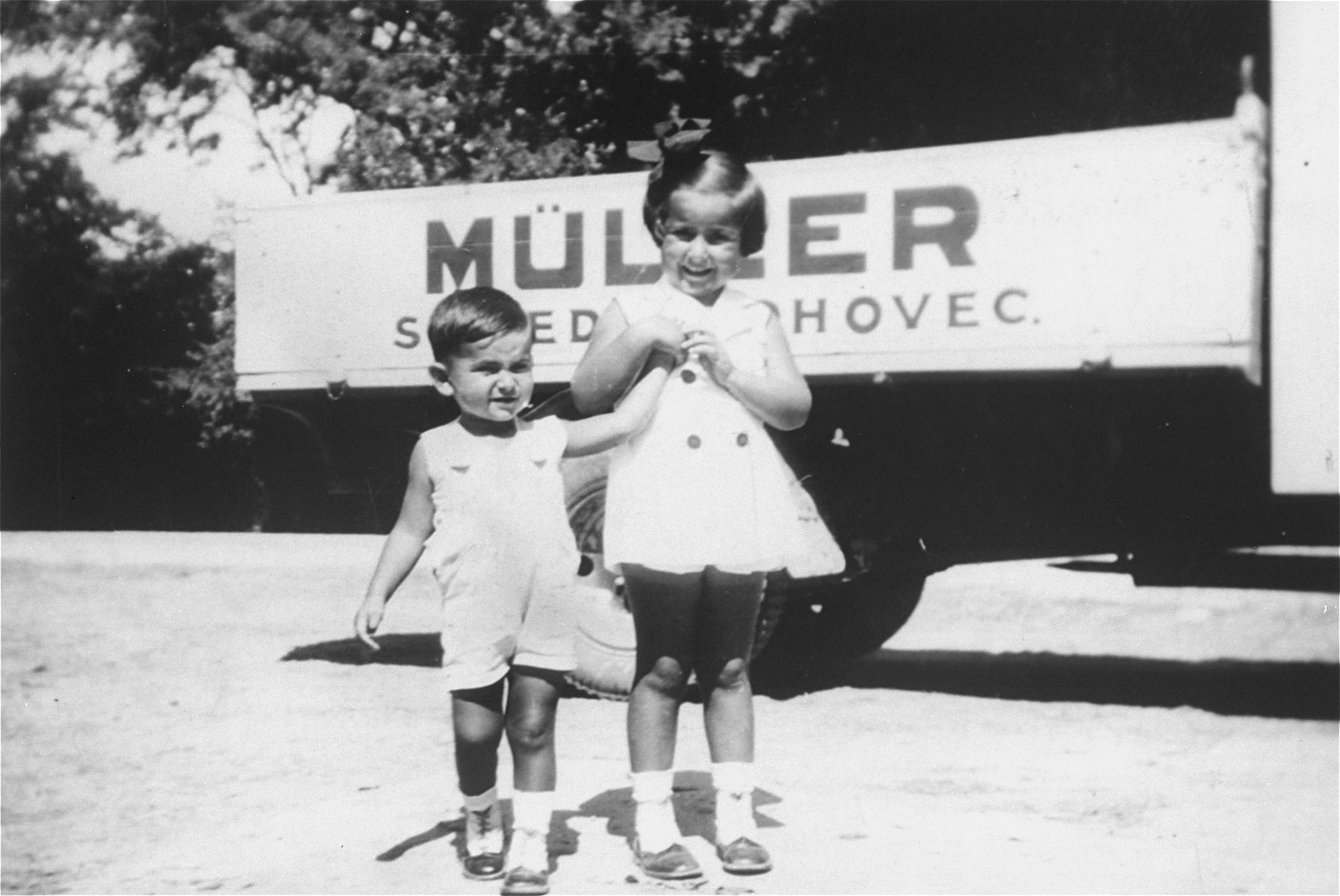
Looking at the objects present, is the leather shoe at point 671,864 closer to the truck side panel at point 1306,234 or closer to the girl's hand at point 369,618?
the girl's hand at point 369,618

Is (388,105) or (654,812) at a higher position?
(388,105)

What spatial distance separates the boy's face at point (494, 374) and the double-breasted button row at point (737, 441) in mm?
332

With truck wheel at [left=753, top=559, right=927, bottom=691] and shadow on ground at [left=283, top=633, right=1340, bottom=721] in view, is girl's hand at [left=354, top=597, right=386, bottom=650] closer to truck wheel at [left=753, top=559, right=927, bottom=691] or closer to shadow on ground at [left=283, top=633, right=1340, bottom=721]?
shadow on ground at [left=283, top=633, right=1340, bottom=721]

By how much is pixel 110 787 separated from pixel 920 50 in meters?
6.41

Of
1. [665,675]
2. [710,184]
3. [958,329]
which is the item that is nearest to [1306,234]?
[958,329]

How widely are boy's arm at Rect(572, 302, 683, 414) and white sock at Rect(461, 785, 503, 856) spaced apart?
2.57 ft

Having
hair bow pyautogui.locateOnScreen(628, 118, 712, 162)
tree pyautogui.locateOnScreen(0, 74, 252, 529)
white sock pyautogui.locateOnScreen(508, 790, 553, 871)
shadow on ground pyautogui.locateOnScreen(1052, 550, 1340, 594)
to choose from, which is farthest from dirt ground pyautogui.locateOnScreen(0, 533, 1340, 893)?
hair bow pyautogui.locateOnScreen(628, 118, 712, 162)

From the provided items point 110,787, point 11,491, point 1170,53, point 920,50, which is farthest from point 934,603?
point 110,787

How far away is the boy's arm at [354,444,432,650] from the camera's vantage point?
2570mm

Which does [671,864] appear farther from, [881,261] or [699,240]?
[881,261]

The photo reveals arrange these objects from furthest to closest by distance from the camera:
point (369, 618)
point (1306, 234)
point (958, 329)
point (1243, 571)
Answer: point (1243, 571), point (958, 329), point (1306, 234), point (369, 618)

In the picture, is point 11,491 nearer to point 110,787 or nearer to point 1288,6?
point 110,787

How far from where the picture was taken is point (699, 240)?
270cm

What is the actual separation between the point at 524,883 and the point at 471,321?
40.7 inches
